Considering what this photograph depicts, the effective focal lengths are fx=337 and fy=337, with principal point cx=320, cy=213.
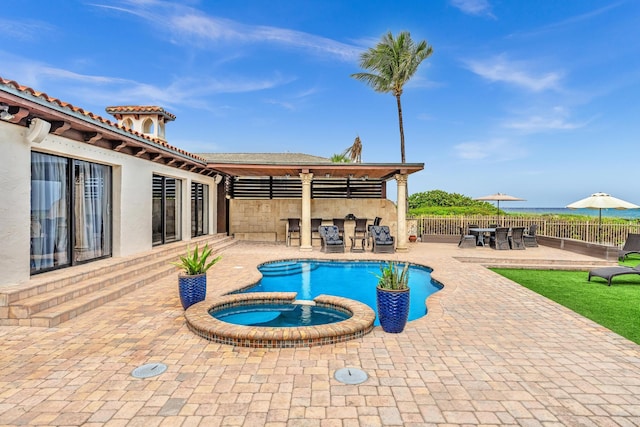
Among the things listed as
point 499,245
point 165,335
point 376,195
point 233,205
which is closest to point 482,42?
point 376,195

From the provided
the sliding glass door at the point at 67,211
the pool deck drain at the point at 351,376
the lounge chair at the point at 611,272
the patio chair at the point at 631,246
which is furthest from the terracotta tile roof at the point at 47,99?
the patio chair at the point at 631,246

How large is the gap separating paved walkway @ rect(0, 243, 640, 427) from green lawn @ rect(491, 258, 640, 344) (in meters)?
0.68

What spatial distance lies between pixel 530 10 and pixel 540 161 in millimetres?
29394

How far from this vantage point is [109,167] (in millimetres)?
8141

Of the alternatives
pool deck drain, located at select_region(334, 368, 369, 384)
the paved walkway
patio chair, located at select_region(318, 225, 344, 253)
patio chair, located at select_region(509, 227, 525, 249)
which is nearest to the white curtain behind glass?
the paved walkway

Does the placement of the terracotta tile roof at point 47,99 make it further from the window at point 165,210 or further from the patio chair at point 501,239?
the patio chair at point 501,239

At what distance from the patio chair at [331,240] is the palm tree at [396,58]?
38.8ft

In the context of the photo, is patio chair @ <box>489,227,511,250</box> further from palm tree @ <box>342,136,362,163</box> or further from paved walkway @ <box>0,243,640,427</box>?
palm tree @ <box>342,136,362,163</box>

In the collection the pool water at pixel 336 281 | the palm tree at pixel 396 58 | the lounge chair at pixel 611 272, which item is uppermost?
the palm tree at pixel 396 58

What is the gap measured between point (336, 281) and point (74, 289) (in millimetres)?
5791

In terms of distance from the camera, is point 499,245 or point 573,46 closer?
point 499,245

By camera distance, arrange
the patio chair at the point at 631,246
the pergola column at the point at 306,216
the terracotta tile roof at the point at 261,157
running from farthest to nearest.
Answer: the terracotta tile roof at the point at 261,157
the pergola column at the point at 306,216
the patio chair at the point at 631,246

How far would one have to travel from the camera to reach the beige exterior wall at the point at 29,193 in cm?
526

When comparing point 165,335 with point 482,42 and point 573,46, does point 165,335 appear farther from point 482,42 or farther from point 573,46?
point 573,46
